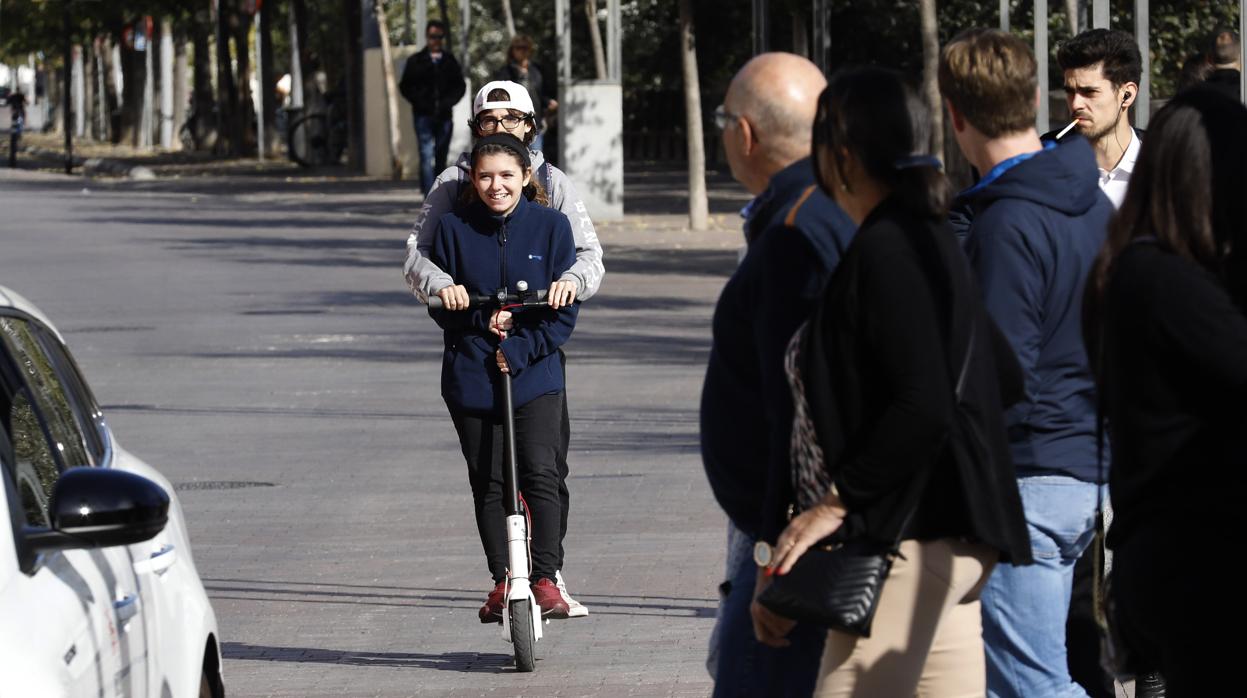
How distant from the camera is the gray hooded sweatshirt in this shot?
703 cm

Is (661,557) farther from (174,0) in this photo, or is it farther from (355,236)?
(174,0)

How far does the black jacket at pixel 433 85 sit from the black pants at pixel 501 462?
23.6m

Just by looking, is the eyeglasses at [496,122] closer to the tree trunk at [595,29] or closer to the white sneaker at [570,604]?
the white sneaker at [570,604]

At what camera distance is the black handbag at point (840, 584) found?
3.77 metres

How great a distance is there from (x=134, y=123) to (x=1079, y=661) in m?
66.6

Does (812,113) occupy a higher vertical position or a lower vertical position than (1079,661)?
higher

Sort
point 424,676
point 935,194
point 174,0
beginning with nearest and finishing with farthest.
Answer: point 935,194, point 424,676, point 174,0

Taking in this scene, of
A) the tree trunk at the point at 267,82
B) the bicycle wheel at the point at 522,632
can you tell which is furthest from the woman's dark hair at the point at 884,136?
the tree trunk at the point at 267,82

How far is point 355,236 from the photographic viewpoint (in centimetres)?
2764

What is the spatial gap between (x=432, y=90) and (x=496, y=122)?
Result: 23706 millimetres

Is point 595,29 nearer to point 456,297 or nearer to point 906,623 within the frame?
point 456,297

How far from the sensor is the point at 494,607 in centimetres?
736

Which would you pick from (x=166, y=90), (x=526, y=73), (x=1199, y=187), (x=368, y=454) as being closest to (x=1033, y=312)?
(x=1199, y=187)

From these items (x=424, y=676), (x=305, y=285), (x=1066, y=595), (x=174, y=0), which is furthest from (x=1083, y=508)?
(x=174, y=0)
